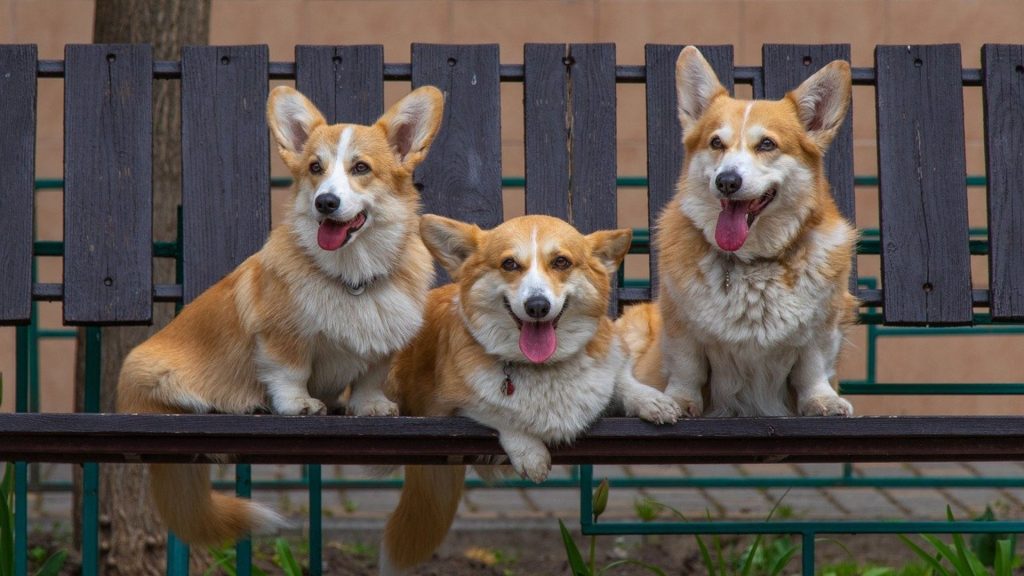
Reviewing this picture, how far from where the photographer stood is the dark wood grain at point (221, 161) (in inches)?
162

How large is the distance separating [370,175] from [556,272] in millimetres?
520

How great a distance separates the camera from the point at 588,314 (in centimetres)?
346

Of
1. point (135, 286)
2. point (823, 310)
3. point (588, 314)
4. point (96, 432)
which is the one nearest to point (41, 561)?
point (135, 286)

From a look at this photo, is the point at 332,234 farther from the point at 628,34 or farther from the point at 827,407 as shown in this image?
the point at 628,34

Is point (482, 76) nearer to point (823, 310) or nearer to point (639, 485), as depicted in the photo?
point (823, 310)

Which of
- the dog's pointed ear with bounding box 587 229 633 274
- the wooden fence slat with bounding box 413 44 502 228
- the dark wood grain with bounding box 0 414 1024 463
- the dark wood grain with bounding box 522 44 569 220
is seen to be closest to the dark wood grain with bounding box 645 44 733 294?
the dark wood grain with bounding box 522 44 569 220

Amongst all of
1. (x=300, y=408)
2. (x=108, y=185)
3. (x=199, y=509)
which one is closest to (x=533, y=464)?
(x=300, y=408)

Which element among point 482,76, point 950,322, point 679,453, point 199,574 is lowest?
point 199,574

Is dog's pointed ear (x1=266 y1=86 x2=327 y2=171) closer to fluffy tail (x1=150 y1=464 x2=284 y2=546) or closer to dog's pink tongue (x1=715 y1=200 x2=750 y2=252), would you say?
fluffy tail (x1=150 y1=464 x2=284 y2=546)

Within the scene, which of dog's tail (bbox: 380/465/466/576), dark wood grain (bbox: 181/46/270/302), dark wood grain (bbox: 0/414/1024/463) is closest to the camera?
dark wood grain (bbox: 0/414/1024/463)

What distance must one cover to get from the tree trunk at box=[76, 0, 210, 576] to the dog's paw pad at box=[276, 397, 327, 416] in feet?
5.76

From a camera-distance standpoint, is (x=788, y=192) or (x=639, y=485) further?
(x=639, y=485)

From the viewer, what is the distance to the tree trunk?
5.04 metres

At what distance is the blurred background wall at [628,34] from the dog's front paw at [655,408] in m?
4.15
